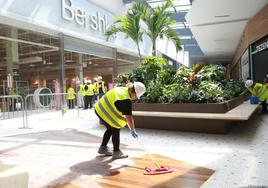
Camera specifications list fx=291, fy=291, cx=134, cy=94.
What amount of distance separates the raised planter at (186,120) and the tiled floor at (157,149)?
25 cm

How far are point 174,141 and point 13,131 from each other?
4.30 metres

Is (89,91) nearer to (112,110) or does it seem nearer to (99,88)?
(99,88)

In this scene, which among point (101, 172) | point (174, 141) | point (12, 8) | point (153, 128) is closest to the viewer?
point (101, 172)

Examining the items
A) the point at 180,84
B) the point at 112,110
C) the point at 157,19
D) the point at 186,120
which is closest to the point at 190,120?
the point at 186,120

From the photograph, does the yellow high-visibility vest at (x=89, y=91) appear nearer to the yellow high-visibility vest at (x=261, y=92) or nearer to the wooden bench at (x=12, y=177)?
the yellow high-visibility vest at (x=261, y=92)

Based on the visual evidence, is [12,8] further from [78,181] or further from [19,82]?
[78,181]

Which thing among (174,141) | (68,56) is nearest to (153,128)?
(174,141)

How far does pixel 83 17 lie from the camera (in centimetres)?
1350

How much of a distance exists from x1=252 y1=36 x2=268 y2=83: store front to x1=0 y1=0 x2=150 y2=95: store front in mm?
7469

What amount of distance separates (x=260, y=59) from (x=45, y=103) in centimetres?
932

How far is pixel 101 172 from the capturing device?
397 cm

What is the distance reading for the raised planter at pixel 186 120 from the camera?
6.51 m

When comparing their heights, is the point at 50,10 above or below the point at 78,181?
above

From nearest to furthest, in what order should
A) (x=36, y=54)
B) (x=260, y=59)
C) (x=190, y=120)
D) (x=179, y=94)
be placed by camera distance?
(x=190, y=120), (x=179, y=94), (x=36, y=54), (x=260, y=59)
